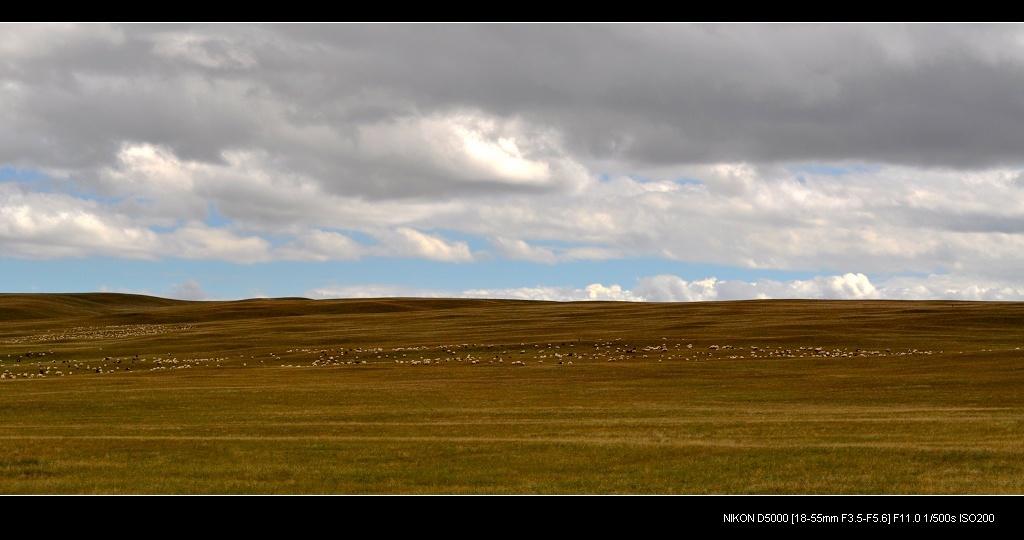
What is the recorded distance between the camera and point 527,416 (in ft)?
110

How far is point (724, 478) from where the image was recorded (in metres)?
20.6

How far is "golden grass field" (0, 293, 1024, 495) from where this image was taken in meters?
20.9

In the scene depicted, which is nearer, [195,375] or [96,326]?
[195,375]

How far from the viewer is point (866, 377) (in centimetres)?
4809

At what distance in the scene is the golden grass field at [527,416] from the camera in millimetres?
20938
